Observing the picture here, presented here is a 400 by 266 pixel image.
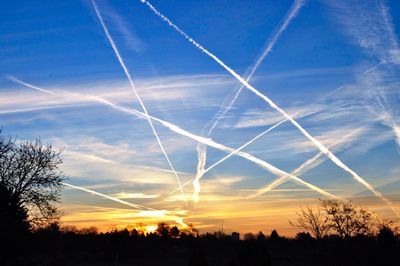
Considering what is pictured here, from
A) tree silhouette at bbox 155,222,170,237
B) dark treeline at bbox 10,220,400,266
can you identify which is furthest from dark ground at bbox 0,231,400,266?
tree silhouette at bbox 155,222,170,237

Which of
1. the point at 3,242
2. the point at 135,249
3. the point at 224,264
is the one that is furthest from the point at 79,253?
the point at 3,242

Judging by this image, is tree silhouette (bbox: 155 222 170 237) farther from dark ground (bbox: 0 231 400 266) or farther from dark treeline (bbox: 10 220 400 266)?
dark ground (bbox: 0 231 400 266)

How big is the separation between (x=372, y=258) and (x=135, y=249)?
243 feet

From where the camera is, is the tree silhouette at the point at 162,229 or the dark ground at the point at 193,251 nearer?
the dark ground at the point at 193,251

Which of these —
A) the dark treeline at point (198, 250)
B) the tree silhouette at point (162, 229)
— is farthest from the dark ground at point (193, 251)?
the tree silhouette at point (162, 229)

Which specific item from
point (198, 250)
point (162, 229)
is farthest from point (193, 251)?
point (162, 229)

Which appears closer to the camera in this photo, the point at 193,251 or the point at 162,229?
the point at 193,251

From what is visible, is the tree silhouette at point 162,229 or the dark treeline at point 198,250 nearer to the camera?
the dark treeline at point 198,250

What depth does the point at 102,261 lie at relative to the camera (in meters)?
95.8

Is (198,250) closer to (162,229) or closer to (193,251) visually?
(193,251)

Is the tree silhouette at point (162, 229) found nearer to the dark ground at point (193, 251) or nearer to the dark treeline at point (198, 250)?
the dark treeline at point (198, 250)

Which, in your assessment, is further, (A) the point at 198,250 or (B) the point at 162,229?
(B) the point at 162,229

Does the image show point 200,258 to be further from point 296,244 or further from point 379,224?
point 296,244

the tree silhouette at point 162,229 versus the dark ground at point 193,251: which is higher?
the tree silhouette at point 162,229
